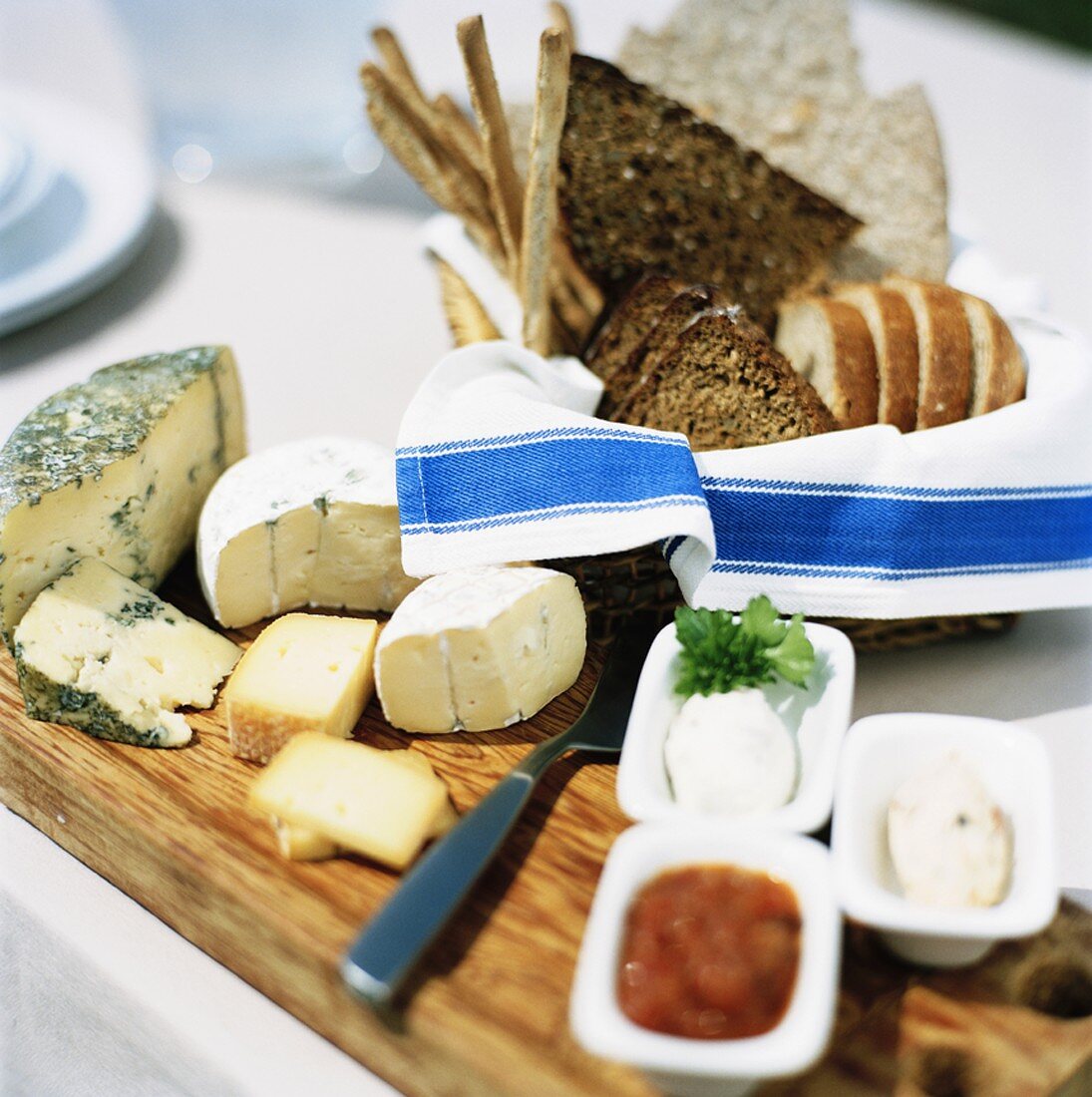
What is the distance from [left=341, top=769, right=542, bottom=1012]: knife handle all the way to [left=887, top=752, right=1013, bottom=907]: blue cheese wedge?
431 mm

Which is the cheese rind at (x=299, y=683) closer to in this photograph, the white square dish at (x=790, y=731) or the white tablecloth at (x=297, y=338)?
the white tablecloth at (x=297, y=338)

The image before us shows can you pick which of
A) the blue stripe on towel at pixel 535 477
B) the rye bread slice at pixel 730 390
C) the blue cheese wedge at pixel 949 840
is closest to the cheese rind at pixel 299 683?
the blue stripe on towel at pixel 535 477

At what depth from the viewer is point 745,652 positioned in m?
1.49

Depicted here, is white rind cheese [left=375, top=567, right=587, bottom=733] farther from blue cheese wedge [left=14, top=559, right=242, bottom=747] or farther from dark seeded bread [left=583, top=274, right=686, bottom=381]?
dark seeded bread [left=583, top=274, right=686, bottom=381]

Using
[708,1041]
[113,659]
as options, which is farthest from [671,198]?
[708,1041]

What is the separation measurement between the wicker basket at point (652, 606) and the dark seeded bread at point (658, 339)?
29cm

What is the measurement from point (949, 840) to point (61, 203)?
2286 mm

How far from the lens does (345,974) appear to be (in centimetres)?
123

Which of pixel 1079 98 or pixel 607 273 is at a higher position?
pixel 1079 98

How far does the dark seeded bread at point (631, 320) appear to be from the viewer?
77.2 inches

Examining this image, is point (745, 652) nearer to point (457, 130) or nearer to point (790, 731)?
point (790, 731)

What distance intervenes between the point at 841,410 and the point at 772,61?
0.94 meters

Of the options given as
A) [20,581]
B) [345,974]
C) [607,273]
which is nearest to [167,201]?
[607,273]

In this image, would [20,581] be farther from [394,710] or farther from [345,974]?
[345,974]
